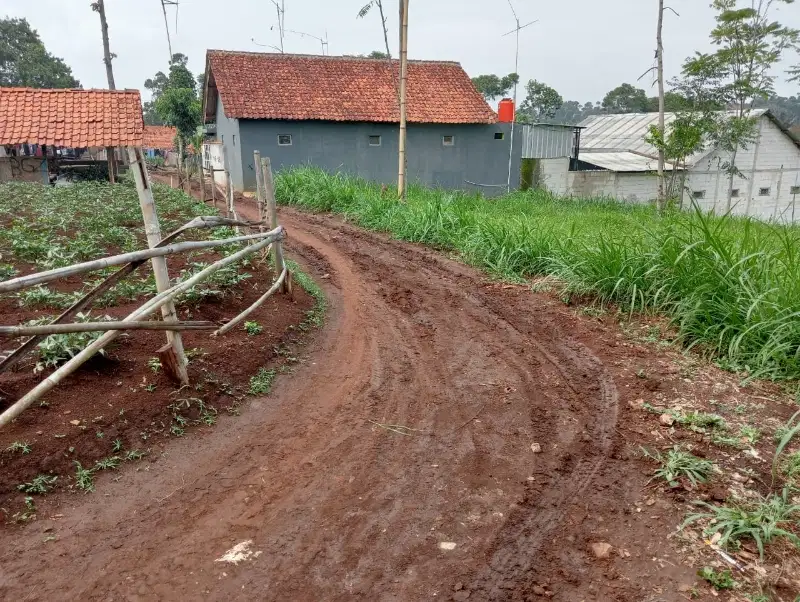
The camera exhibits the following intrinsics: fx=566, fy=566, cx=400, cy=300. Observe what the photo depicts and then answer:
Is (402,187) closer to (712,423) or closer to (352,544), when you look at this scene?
(712,423)

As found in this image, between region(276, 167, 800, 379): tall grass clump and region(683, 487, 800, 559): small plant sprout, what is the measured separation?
5.20ft

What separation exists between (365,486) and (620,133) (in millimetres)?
24783

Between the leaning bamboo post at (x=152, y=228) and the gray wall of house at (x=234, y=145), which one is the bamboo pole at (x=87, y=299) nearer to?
the leaning bamboo post at (x=152, y=228)

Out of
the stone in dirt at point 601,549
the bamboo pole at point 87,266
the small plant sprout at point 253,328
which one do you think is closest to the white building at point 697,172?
the small plant sprout at point 253,328

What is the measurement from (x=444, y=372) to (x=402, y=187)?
8.20 metres

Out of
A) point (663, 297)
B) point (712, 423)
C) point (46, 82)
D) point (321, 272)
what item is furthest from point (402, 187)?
point (46, 82)

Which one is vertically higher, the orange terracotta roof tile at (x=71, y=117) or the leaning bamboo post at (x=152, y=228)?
the orange terracotta roof tile at (x=71, y=117)

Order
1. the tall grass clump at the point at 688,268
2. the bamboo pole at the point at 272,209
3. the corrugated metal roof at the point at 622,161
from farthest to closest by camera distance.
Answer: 1. the corrugated metal roof at the point at 622,161
2. the bamboo pole at the point at 272,209
3. the tall grass clump at the point at 688,268

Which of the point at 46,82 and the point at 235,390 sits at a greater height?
the point at 46,82

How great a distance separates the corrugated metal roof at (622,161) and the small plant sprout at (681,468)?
1769 centimetres

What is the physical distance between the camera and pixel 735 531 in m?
2.51

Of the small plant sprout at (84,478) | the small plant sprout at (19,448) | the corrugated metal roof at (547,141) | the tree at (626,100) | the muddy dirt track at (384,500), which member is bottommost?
the muddy dirt track at (384,500)

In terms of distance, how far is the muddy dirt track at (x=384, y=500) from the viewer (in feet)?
7.52

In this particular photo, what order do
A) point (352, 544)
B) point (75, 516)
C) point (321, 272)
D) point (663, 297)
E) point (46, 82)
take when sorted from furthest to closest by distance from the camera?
1. point (46, 82)
2. point (321, 272)
3. point (663, 297)
4. point (75, 516)
5. point (352, 544)
